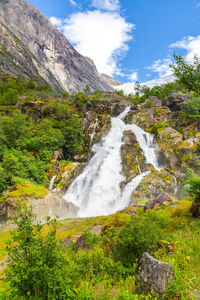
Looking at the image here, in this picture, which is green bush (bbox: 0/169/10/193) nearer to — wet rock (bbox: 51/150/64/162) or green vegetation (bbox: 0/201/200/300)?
wet rock (bbox: 51/150/64/162)

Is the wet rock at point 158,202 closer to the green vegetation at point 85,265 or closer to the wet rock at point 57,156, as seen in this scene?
the green vegetation at point 85,265

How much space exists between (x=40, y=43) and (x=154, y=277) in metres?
227

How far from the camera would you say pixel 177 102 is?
159ft

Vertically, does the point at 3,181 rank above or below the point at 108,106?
below

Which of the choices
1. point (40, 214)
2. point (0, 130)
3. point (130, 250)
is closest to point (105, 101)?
point (0, 130)

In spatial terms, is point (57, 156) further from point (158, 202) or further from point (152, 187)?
point (158, 202)

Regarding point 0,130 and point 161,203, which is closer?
point 161,203

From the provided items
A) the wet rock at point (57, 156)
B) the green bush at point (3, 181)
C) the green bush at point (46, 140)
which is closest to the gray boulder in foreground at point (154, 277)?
the green bush at point (3, 181)

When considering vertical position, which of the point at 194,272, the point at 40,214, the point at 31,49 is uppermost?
the point at 31,49

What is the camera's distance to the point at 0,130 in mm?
29641

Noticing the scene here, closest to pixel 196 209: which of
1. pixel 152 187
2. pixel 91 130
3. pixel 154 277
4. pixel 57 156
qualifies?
pixel 154 277

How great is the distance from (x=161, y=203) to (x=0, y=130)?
29521 mm

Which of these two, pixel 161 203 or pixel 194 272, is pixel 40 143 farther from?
pixel 194 272

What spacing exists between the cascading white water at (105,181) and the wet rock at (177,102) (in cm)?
1673
